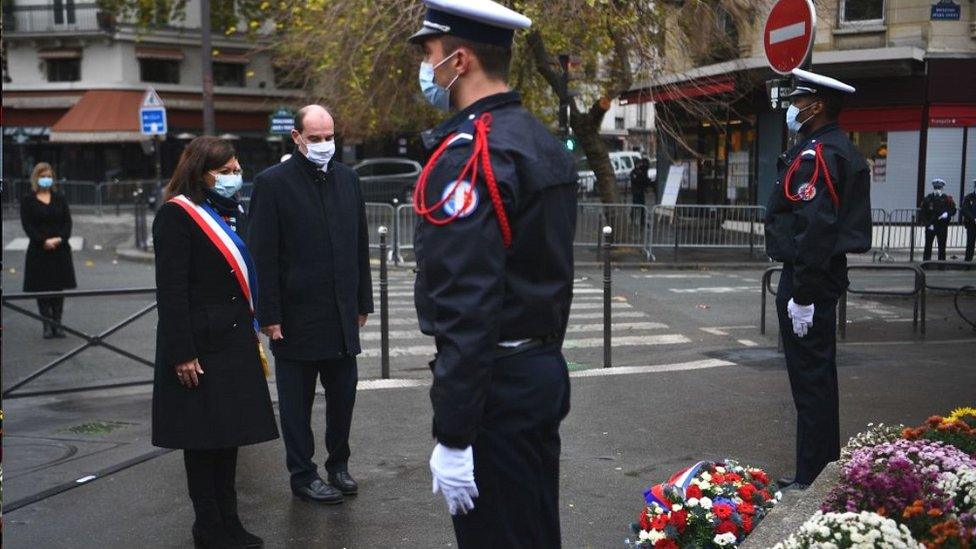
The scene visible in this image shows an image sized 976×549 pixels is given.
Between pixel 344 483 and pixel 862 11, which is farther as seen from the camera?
pixel 862 11

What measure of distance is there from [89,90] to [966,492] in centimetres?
4285

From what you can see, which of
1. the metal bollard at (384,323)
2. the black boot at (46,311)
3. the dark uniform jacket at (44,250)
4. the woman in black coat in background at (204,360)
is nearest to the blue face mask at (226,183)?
the woman in black coat in background at (204,360)

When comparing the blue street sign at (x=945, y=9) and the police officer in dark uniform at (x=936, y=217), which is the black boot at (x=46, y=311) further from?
the police officer in dark uniform at (x=936, y=217)

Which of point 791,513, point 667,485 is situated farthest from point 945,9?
point 791,513

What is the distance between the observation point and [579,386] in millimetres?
8141

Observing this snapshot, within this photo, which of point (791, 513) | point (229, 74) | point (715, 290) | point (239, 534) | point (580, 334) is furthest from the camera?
point (229, 74)

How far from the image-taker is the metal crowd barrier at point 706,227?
20094 mm

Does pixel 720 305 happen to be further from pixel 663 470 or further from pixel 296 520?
pixel 296 520

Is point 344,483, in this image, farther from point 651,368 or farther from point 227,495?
point 651,368

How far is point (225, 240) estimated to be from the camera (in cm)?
466

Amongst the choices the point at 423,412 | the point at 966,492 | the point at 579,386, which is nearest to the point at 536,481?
the point at 966,492

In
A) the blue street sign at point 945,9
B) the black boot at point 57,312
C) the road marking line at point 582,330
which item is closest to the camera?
the black boot at point 57,312

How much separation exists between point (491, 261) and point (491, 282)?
6cm

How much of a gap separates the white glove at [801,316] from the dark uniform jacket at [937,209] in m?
13.8
